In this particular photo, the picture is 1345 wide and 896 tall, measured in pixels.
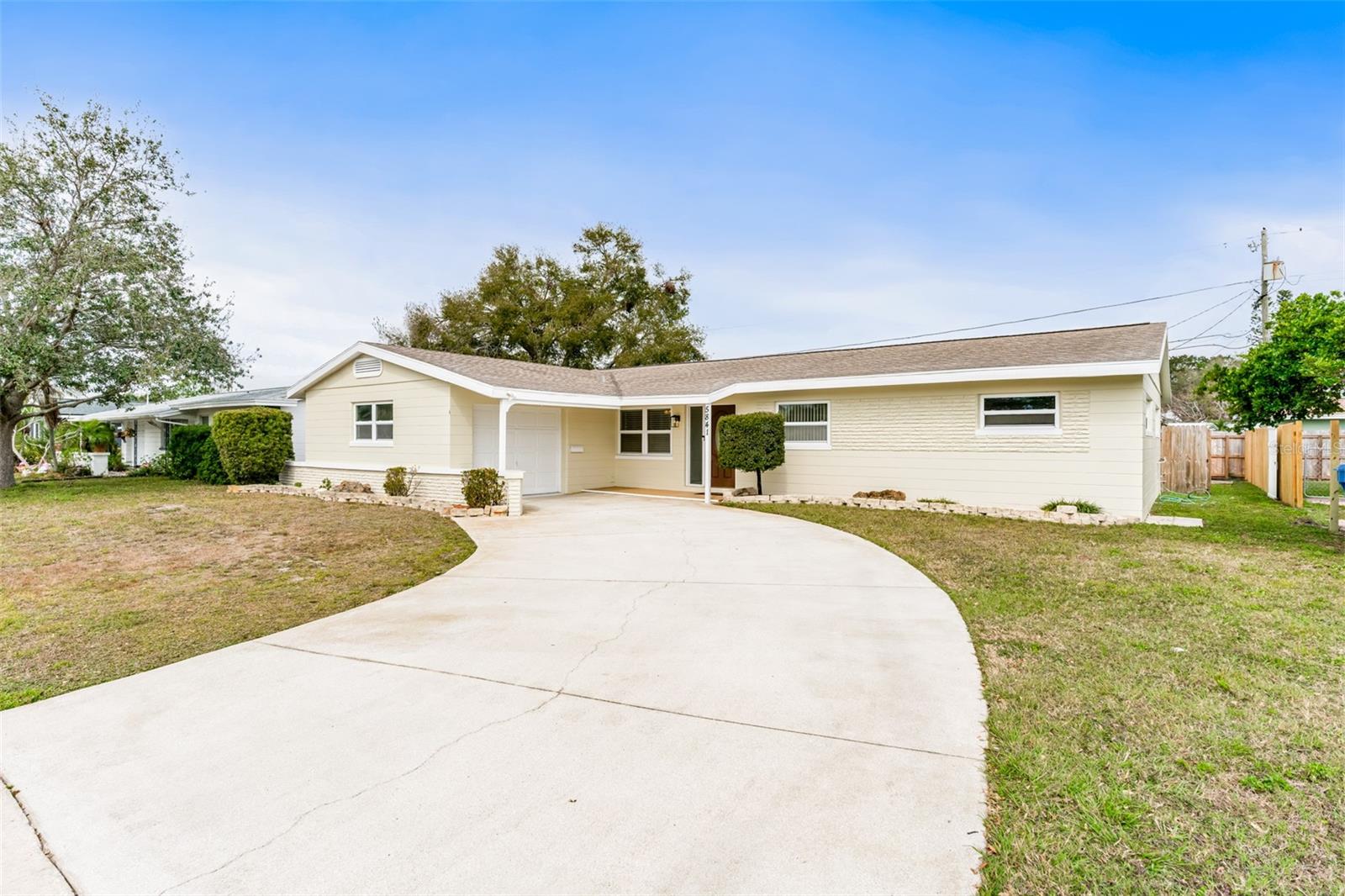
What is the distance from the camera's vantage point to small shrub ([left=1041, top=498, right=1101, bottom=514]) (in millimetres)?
10273

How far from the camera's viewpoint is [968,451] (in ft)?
37.6

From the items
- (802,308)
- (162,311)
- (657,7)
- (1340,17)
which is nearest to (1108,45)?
(1340,17)

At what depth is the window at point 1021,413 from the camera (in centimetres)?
1078

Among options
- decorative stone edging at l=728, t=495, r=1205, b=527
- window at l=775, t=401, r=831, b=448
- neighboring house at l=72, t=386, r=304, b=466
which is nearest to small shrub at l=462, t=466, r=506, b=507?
decorative stone edging at l=728, t=495, r=1205, b=527

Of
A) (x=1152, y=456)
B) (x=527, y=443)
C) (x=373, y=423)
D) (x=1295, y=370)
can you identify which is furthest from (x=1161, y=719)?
(x=373, y=423)

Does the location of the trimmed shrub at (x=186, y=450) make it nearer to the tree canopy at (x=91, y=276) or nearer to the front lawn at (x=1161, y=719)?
the tree canopy at (x=91, y=276)

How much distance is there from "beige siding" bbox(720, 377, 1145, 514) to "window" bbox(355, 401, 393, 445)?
821cm

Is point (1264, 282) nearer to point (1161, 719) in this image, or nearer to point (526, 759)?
point (1161, 719)

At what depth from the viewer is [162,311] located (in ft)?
54.3

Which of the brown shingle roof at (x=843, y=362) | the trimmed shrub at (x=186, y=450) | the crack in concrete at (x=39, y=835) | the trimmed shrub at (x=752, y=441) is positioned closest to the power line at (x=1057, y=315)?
the brown shingle roof at (x=843, y=362)

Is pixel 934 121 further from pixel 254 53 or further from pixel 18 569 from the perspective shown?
pixel 18 569

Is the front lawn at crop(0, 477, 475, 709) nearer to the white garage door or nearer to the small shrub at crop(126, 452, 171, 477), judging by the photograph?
the white garage door

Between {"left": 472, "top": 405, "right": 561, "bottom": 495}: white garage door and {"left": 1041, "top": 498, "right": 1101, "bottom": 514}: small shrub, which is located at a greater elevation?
{"left": 472, "top": 405, "right": 561, "bottom": 495}: white garage door

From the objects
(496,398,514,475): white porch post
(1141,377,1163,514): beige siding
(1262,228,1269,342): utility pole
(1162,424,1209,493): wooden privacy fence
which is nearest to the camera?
(1141,377,1163,514): beige siding
